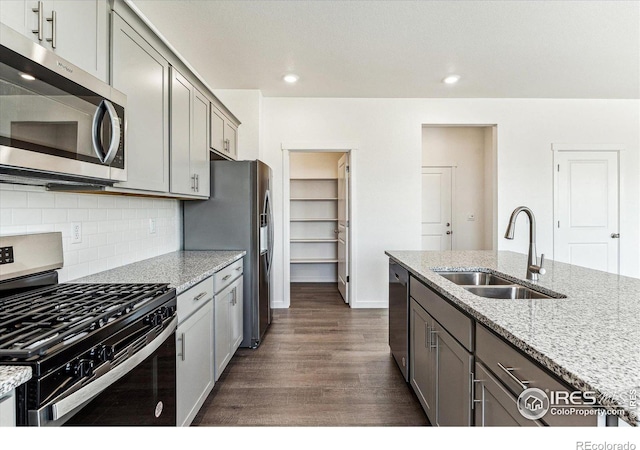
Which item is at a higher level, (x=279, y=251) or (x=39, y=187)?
(x=39, y=187)

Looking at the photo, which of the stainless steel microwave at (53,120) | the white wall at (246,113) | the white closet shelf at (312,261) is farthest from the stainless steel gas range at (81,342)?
the white closet shelf at (312,261)

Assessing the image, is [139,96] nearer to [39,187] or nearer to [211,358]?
[39,187]

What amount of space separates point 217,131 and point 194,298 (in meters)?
1.94

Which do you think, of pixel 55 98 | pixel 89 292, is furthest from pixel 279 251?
pixel 55 98

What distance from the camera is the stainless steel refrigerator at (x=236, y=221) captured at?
319 centimetres

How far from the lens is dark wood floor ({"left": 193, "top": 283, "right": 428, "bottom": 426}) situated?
2.12 metres

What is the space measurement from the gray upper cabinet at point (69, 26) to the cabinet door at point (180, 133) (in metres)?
0.72

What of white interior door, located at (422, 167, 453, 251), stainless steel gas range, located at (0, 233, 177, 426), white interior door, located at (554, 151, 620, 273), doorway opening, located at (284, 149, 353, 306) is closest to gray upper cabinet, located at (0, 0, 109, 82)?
stainless steel gas range, located at (0, 233, 177, 426)

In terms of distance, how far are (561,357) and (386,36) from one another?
2874 mm

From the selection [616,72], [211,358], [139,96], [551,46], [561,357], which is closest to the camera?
[561,357]

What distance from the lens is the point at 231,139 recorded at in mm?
3885

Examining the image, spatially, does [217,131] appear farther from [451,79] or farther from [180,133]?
[451,79]

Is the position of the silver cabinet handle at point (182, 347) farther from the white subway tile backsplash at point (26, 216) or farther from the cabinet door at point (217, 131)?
the cabinet door at point (217, 131)
